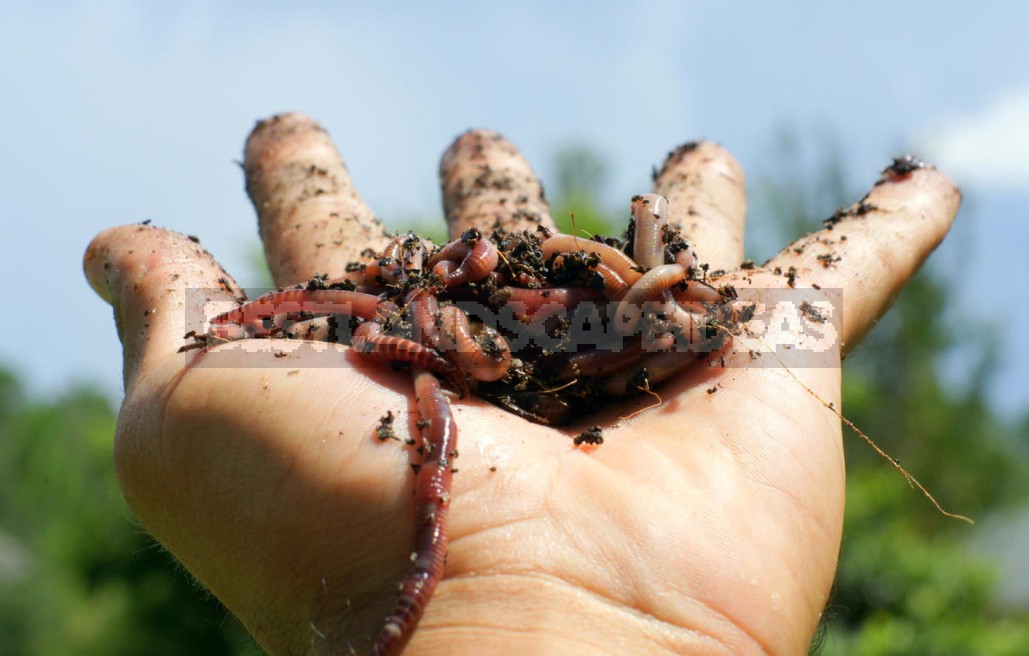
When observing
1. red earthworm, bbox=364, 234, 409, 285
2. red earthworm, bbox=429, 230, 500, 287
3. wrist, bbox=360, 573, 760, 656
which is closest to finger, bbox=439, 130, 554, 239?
red earthworm, bbox=364, 234, 409, 285

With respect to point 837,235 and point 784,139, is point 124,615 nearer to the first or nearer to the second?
point 837,235

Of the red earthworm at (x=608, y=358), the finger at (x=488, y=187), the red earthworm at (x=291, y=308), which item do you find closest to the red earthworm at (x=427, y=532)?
the red earthworm at (x=608, y=358)

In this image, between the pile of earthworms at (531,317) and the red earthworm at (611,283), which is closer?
the pile of earthworms at (531,317)

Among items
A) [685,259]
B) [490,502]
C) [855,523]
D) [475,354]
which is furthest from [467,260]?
[855,523]

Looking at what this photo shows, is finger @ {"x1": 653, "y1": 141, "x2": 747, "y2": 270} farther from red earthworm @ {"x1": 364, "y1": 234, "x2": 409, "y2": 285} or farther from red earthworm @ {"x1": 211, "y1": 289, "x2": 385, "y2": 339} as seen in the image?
red earthworm @ {"x1": 211, "y1": 289, "x2": 385, "y2": 339}

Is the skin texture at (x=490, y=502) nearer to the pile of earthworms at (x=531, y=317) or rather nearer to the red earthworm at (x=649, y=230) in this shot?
the pile of earthworms at (x=531, y=317)

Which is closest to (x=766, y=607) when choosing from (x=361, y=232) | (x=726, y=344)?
(x=726, y=344)

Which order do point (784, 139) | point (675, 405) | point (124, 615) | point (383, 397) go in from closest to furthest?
point (383, 397)
point (675, 405)
point (124, 615)
point (784, 139)

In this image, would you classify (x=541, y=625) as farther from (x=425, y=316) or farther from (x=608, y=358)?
(x=425, y=316)
